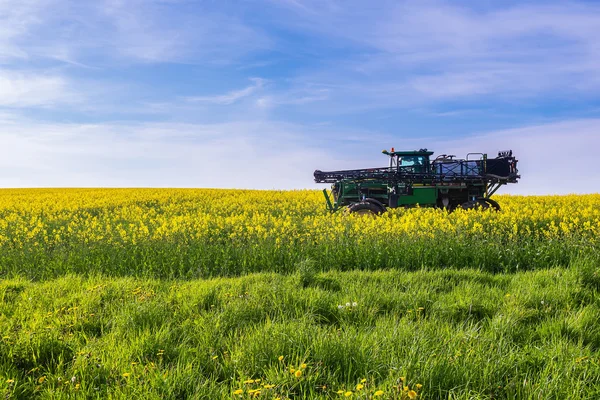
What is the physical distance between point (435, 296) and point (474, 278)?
1.42m

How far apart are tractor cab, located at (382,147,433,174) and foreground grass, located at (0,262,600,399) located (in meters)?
8.62

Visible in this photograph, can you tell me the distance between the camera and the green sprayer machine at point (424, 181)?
1401cm

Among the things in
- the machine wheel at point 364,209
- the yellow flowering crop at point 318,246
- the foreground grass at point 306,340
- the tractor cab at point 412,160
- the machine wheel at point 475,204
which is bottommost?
the foreground grass at point 306,340

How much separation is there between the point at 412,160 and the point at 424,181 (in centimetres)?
90

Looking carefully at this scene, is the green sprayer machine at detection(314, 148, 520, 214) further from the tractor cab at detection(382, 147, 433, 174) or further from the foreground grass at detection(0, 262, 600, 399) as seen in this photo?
the foreground grass at detection(0, 262, 600, 399)

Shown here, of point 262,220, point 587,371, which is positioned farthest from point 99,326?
point 262,220

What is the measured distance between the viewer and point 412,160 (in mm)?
14641

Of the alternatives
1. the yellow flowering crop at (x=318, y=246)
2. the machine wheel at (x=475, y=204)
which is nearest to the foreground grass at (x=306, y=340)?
the yellow flowering crop at (x=318, y=246)

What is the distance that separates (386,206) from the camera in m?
14.5

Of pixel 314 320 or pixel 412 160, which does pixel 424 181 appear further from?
pixel 314 320

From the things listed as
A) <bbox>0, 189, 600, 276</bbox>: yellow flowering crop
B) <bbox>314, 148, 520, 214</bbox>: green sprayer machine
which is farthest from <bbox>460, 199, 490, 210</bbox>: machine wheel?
<bbox>0, 189, 600, 276</bbox>: yellow flowering crop

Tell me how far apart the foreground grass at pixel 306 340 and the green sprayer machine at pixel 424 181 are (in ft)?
26.2

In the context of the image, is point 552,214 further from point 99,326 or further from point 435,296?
point 99,326

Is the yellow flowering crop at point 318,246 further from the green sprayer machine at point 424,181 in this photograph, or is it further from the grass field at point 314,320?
the green sprayer machine at point 424,181
